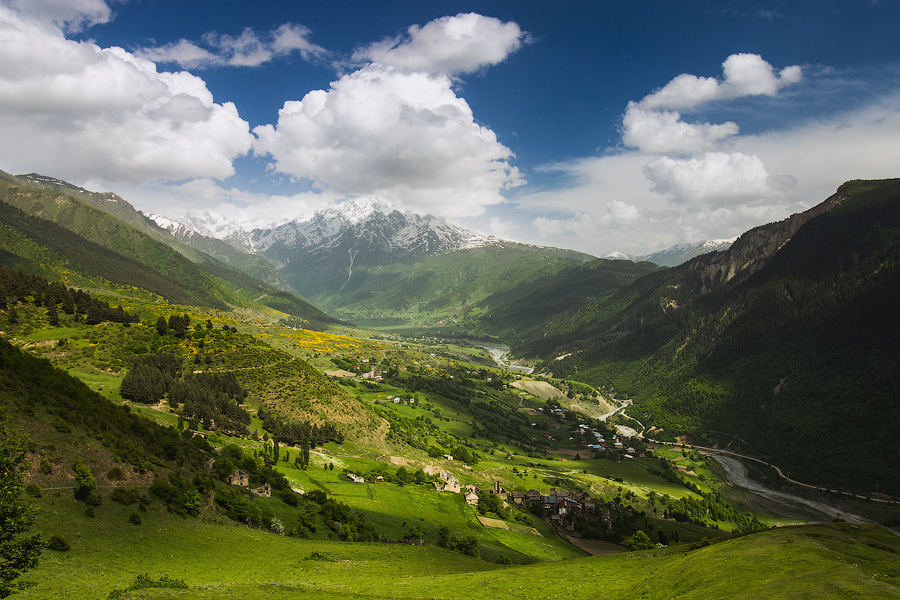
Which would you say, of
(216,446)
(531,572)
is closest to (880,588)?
(531,572)

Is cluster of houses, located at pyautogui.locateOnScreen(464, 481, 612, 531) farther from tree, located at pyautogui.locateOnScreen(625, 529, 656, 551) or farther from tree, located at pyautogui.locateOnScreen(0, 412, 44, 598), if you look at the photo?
tree, located at pyautogui.locateOnScreen(0, 412, 44, 598)

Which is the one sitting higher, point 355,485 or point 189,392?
point 189,392

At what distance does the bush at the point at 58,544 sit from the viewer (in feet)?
99.6

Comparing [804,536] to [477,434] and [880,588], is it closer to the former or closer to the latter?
[880,588]

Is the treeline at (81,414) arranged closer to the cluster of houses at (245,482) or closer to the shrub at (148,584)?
the cluster of houses at (245,482)

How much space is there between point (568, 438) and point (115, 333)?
16088 centimetres

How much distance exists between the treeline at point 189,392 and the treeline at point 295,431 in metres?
5.01

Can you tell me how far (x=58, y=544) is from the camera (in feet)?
100

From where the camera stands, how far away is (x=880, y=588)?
28.6 meters

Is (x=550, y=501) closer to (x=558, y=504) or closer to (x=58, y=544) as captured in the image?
(x=558, y=504)

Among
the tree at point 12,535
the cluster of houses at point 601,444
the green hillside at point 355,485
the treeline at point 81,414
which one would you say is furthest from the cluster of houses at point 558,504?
the tree at point 12,535

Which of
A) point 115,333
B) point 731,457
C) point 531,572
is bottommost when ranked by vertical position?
point 731,457

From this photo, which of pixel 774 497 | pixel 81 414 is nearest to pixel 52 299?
pixel 81 414

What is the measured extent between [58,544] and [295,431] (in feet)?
186
